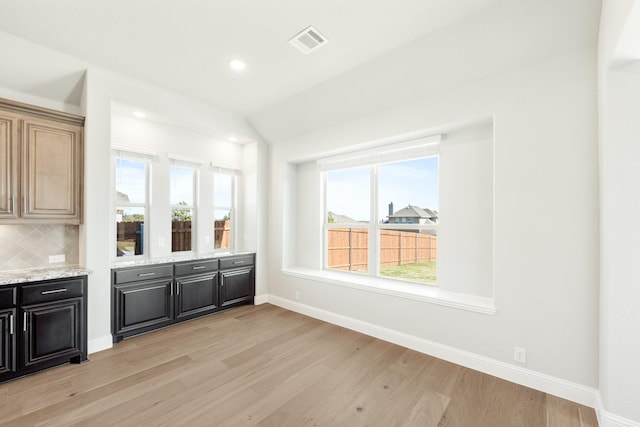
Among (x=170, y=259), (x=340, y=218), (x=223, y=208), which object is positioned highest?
(x=223, y=208)

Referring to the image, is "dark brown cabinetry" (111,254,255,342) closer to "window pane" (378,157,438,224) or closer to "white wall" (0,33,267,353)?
"white wall" (0,33,267,353)

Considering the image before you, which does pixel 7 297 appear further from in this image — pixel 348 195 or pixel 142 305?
pixel 348 195

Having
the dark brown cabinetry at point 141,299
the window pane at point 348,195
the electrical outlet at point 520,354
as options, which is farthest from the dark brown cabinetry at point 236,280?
the electrical outlet at point 520,354

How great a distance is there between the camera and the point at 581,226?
7.41 feet

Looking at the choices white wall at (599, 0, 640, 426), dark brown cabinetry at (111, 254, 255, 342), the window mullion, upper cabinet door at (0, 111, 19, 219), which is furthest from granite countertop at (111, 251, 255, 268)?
white wall at (599, 0, 640, 426)

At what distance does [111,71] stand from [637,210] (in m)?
4.73

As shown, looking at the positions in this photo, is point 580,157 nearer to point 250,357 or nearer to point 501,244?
point 501,244

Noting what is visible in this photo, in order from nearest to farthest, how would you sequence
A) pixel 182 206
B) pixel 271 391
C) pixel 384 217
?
pixel 271 391, pixel 384 217, pixel 182 206

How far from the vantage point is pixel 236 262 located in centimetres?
452

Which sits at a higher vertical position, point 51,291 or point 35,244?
point 35,244

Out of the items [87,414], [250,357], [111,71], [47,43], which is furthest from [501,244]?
[47,43]

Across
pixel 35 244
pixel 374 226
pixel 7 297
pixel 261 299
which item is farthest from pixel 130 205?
pixel 374 226

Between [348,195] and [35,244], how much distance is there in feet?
12.2

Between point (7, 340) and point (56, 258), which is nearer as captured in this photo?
point (7, 340)
